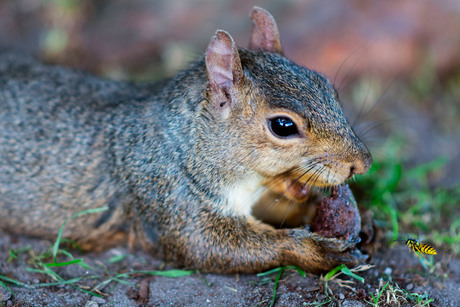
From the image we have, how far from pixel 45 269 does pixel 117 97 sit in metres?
1.61

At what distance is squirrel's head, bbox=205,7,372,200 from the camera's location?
3379 millimetres

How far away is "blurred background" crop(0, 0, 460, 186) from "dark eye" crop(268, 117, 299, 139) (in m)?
2.65

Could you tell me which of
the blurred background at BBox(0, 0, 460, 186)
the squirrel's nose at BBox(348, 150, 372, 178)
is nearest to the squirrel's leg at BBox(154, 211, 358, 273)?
the squirrel's nose at BBox(348, 150, 372, 178)

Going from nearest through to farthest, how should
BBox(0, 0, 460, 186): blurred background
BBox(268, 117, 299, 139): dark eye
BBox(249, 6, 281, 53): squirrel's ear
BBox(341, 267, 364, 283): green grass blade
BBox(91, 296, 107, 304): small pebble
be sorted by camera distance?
BBox(268, 117, 299, 139): dark eye
BBox(341, 267, 364, 283): green grass blade
BBox(91, 296, 107, 304): small pebble
BBox(249, 6, 281, 53): squirrel's ear
BBox(0, 0, 460, 186): blurred background

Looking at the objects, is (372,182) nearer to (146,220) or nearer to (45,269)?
(146,220)

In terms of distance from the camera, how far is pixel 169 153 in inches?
147

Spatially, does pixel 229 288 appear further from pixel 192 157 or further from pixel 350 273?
pixel 192 157

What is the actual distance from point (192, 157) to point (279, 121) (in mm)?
710

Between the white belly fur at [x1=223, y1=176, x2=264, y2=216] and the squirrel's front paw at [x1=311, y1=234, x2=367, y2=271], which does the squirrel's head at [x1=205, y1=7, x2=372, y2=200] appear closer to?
the white belly fur at [x1=223, y1=176, x2=264, y2=216]

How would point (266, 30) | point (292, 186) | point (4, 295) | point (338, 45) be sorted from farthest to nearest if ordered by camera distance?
point (338, 45), point (266, 30), point (292, 186), point (4, 295)

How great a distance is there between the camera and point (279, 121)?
133 inches

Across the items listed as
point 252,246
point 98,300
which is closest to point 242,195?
point 252,246

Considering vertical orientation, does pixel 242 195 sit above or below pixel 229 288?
above

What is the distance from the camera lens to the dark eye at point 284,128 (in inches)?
133
